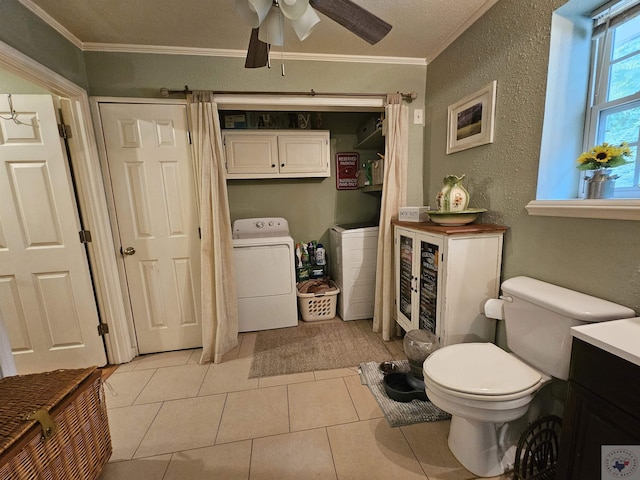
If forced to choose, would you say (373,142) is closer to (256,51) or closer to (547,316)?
(256,51)

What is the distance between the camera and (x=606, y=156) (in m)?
1.06

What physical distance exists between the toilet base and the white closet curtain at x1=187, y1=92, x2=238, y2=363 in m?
1.69

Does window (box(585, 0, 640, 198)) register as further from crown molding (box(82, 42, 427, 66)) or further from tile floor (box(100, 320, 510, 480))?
tile floor (box(100, 320, 510, 480))

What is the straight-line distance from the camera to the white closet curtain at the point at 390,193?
210 cm

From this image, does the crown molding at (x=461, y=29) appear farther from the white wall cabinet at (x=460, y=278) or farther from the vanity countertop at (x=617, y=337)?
the vanity countertop at (x=617, y=337)

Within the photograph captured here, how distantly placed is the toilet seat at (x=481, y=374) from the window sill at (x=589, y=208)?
0.71m

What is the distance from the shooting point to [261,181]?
2873mm

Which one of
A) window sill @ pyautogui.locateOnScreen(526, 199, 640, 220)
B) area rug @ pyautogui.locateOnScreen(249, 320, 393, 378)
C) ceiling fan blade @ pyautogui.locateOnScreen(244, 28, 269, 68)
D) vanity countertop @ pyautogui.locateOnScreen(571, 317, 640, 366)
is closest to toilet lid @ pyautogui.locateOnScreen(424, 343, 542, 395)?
vanity countertop @ pyautogui.locateOnScreen(571, 317, 640, 366)

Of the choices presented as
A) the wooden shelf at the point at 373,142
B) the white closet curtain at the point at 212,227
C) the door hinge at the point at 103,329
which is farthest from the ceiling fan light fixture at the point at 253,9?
the door hinge at the point at 103,329

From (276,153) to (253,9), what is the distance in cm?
160

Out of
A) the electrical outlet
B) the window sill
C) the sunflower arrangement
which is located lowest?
the window sill

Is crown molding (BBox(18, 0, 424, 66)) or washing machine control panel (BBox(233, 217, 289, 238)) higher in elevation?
crown molding (BBox(18, 0, 424, 66))

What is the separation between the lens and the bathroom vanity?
0.72m

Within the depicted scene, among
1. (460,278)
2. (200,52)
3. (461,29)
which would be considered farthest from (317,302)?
(461,29)
